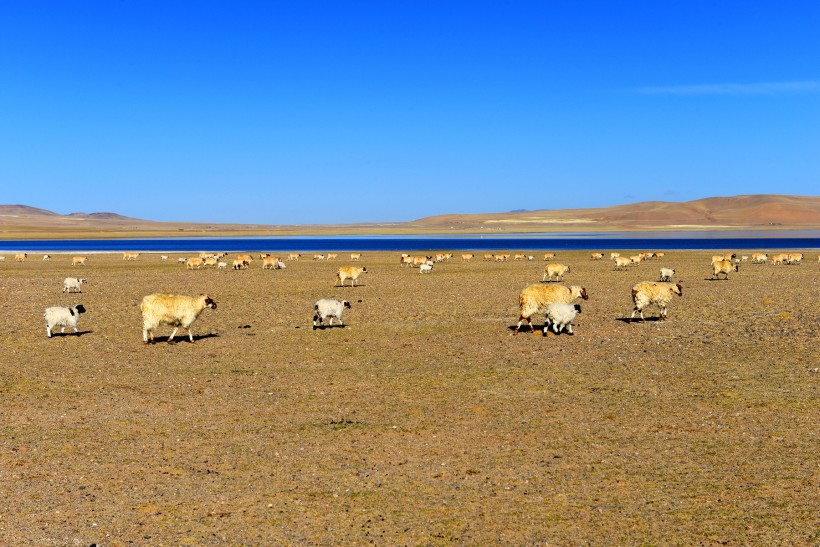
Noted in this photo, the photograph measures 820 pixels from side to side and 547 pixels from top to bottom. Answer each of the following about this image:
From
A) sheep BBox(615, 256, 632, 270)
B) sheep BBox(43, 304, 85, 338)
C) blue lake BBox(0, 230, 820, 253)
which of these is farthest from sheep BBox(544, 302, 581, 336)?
blue lake BBox(0, 230, 820, 253)

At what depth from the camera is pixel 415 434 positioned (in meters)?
12.1

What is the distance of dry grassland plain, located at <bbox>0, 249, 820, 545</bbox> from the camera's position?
8.58 m

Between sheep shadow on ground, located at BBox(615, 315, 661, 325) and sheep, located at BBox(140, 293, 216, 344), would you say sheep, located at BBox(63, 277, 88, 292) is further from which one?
sheep shadow on ground, located at BBox(615, 315, 661, 325)

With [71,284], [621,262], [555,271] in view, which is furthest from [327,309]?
[621,262]

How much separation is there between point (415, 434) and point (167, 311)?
11.4m

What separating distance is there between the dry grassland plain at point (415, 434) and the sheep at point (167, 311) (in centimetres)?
62

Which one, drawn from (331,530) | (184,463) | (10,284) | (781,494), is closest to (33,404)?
(184,463)

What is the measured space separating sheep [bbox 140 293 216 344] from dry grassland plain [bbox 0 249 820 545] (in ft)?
2.03

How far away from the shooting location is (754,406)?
13523mm

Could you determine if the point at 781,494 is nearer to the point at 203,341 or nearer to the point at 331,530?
the point at 331,530

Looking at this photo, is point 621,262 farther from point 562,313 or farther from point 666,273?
point 562,313

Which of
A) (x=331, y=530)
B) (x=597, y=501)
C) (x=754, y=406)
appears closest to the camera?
(x=331, y=530)

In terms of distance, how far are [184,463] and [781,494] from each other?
27.1ft

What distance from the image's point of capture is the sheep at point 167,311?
20547 millimetres
